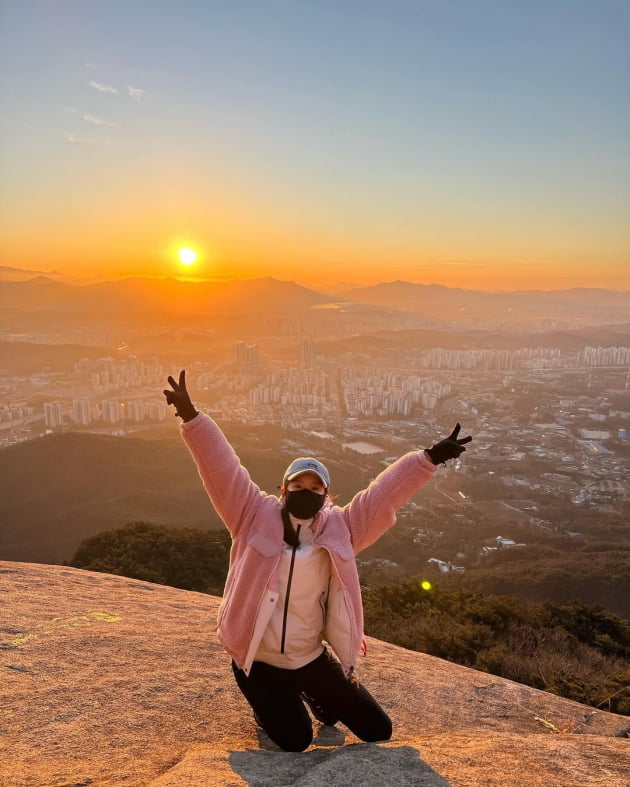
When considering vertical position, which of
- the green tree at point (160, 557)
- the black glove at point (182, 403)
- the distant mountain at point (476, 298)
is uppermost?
the distant mountain at point (476, 298)

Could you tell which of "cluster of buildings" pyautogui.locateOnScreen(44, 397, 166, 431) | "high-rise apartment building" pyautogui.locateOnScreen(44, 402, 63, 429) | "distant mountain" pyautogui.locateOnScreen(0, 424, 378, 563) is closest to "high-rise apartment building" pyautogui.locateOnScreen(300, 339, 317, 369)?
"cluster of buildings" pyautogui.locateOnScreen(44, 397, 166, 431)

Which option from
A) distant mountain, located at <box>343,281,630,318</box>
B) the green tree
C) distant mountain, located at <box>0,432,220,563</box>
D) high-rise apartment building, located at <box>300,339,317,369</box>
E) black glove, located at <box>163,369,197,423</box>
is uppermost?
distant mountain, located at <box>343,281,630,318</box>

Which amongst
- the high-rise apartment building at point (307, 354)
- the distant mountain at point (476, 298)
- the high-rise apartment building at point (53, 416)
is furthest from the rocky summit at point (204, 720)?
the distant mountain at point (476, 298)

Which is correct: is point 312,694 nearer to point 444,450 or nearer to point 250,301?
point 444,450

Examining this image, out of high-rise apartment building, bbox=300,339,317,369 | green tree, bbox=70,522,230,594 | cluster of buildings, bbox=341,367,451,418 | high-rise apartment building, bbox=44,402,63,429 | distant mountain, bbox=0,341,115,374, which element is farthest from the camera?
high-rise apartment building, bbox=300,339,317,369

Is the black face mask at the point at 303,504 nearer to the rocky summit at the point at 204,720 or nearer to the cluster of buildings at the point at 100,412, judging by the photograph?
the rocky summit at the point at 204,720

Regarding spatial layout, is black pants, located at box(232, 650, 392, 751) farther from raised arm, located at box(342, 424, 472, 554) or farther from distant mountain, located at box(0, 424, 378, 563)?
distant mountain, located at box(0, 424, 378, 563)

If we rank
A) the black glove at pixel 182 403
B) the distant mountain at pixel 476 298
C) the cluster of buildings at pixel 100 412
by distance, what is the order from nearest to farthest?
1. the black glove at pixel 182 403
2. the cluster of buildings at pixel 100 412
3. the distant mountain at pixel 476 298
